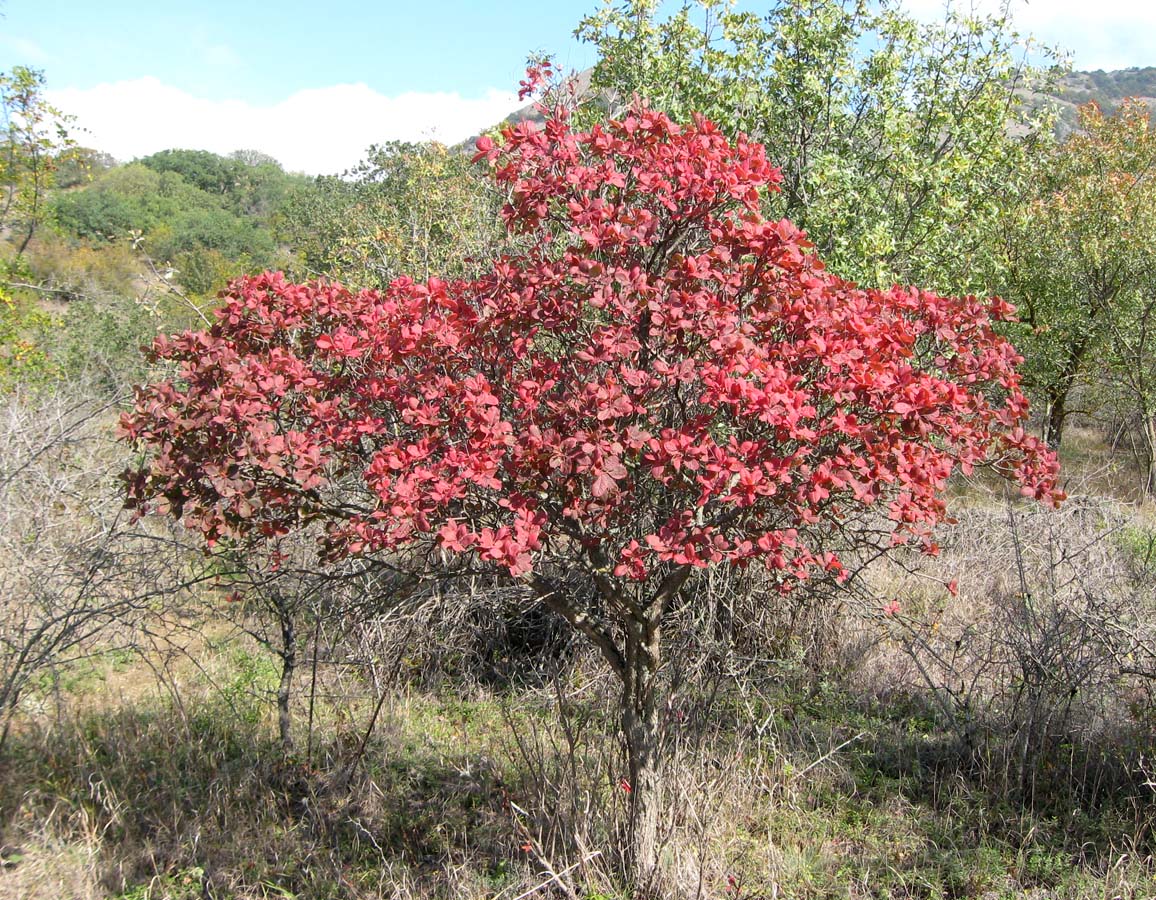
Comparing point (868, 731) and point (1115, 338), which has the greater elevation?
point (1115, 338)

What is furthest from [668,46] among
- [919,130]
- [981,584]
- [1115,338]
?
[1115,338]

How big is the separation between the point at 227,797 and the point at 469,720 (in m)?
1.51

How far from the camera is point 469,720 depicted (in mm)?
4934

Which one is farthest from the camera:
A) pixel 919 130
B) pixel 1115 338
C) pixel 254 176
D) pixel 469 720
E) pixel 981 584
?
pixel 254 176

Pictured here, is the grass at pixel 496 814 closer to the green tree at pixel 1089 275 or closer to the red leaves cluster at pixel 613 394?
the red leaves cluster at pixel 613 394

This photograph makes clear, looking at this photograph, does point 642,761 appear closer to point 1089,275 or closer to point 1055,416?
point 1089,275

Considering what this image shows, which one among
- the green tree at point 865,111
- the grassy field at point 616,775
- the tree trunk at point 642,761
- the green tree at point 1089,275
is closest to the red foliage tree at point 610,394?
the tree trunk at point 642,761

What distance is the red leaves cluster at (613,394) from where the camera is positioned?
2.19 m

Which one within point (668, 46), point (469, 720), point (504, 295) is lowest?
point (469, 720)

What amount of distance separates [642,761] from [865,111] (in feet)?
18.2

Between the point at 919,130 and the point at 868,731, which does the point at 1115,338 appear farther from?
the point at 868,731

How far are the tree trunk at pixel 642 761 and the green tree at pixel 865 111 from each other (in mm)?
3999

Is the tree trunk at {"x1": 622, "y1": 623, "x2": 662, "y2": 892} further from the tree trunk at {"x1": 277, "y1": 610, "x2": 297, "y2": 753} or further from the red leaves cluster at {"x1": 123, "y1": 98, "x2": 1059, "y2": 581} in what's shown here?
the tree trunk at {"x1": 277, "y1": 610, "x2": 297, "y2": 753}

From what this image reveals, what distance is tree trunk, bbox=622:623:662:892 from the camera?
293 centimetres
